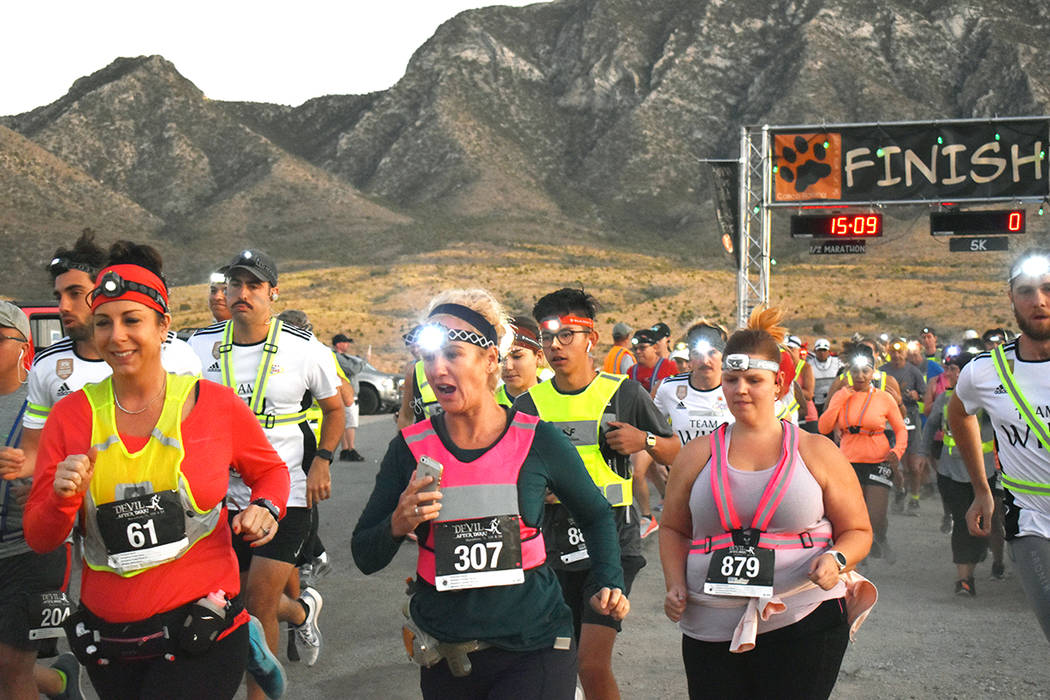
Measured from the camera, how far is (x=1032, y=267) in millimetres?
5020

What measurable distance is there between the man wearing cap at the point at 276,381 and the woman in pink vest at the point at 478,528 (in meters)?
2.51

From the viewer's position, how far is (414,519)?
3365mm

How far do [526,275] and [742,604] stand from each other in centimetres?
→ 7267

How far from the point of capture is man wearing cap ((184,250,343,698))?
608 centimetres

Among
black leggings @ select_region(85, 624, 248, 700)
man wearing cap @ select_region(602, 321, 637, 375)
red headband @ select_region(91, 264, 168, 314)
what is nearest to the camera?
black leggings @ select_region(85, 624, 248, 700)

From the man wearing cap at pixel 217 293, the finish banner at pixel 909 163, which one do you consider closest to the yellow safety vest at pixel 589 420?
the man wearing cap at pixel 217 293

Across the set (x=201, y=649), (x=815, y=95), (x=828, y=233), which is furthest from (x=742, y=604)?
(x=815, y=95)

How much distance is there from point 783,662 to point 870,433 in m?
6.83

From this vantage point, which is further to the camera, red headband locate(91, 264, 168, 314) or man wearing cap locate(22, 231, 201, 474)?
man wearing cap locate(22, 231, 201, 474)

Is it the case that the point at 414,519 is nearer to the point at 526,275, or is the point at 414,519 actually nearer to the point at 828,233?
the point at 828,233

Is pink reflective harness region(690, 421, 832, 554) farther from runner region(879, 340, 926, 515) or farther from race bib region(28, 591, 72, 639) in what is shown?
runner region(879, 340, 926, 515)

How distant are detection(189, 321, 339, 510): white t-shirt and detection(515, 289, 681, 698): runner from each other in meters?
1.27

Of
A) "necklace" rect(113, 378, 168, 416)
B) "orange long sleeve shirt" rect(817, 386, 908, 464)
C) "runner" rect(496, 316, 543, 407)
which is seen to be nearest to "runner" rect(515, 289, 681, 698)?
"runner" rect(496, 316, 543, 407)

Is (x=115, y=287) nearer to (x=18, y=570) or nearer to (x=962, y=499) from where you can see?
(x=18, y=570)
